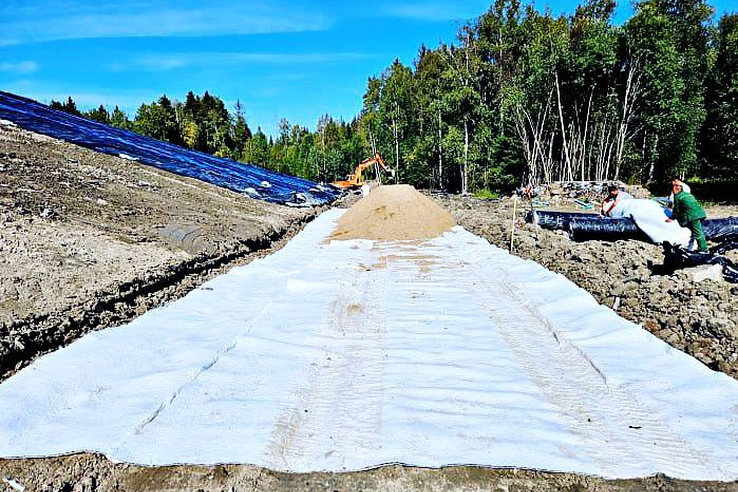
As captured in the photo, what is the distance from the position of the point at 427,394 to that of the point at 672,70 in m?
19.2

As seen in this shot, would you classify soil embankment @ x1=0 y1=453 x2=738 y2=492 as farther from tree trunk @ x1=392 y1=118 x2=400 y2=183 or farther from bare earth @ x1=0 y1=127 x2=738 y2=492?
tree trunk @ x1=392 y1=118 x2=400 y2=183

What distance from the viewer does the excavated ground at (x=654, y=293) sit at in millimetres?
3240

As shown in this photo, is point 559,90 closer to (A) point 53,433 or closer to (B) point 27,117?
(B) point 27,117

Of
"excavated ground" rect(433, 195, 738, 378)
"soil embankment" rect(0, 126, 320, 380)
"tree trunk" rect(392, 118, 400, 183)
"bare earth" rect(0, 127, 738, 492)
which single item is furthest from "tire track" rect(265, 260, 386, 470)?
"tree trunk" rect(392, 118, 400, 183)

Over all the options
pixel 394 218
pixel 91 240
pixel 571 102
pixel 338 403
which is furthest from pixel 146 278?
pixel 571 102

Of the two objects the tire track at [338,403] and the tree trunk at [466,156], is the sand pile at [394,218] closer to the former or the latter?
the tire track at [338,403]

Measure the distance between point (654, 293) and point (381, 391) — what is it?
3.02m

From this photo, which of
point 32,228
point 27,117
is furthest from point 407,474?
point 27,117

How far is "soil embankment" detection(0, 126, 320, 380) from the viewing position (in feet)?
11.7

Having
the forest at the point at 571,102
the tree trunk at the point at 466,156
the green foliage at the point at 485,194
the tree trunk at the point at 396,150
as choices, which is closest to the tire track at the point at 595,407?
the forest at the point at 571,102

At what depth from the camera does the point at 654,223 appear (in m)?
6.90

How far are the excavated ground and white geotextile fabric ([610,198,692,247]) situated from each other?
9.4 inches

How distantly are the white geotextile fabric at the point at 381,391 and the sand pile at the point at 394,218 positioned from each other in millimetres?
3884

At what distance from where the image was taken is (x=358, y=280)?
5066 mm
